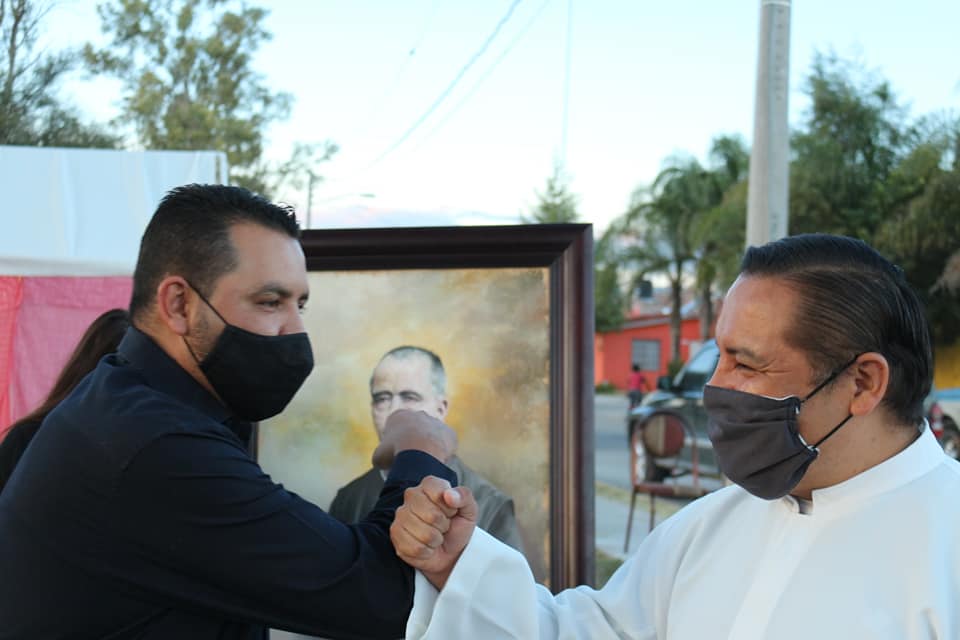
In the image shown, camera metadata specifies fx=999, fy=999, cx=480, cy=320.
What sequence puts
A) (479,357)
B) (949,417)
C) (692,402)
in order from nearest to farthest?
1. (479,357)
2. (692,402)
3. (949,417)

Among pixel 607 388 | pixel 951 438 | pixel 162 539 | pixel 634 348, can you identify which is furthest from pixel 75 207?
pixel 634 348

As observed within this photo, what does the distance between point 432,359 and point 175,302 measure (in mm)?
1137

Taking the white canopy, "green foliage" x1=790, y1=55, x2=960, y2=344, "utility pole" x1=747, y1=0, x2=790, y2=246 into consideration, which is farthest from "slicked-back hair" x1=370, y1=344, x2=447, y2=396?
"green foliage" x1=790, y1=55, x2=960, y2=344

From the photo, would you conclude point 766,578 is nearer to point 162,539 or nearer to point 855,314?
point 855,314

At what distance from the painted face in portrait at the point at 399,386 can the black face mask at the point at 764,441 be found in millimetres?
1150

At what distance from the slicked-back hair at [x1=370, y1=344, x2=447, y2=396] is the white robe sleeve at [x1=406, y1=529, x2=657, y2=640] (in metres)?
0.83

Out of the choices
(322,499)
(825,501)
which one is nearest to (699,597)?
(825,501)

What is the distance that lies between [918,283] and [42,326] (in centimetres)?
1934

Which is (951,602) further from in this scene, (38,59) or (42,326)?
(38,59)

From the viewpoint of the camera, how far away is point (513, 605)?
2133mm

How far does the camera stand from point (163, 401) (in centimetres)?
179

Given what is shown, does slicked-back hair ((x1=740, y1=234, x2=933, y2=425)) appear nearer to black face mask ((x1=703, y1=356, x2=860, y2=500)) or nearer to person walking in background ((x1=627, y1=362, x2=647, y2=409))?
black face mask ((x1=703, y1=356, x2=860, y2=500))

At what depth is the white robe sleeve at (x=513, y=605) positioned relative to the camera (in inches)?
79.0

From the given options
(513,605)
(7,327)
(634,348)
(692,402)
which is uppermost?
(7,327)
